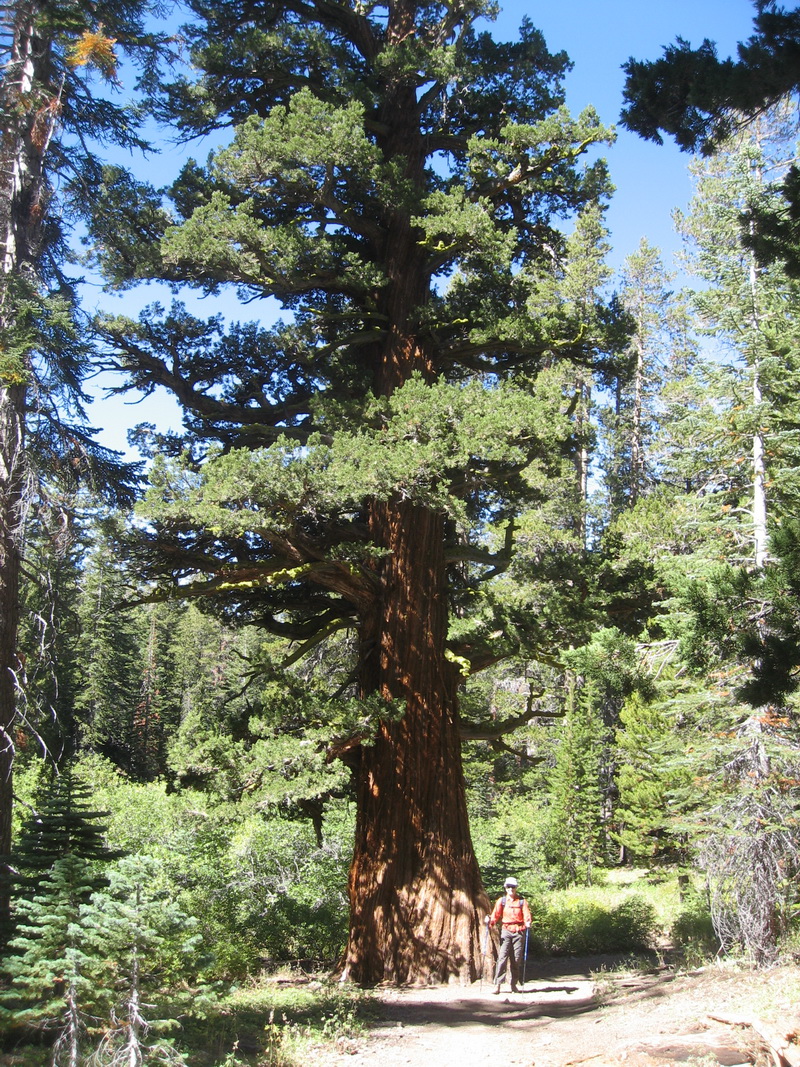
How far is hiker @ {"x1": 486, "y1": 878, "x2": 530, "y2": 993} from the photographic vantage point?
350 inches

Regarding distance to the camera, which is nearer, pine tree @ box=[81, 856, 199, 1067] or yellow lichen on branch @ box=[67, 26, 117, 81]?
pine tree @ box=[81, 856, 199, 1067]

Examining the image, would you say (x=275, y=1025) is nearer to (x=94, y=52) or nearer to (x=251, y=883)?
(x=251, y=883)

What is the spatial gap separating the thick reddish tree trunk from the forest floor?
413 millimetres

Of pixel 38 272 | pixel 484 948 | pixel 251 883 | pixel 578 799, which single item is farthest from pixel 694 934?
pixel 578 799

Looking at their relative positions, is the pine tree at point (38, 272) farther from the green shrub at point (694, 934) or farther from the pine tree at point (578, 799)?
the pine tree at point (578, 799)

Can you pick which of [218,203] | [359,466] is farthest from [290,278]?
[359,466]

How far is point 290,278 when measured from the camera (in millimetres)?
9461

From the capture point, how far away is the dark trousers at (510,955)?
8867 millimetres

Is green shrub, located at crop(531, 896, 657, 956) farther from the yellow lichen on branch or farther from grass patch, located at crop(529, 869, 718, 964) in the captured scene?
the yellow lichen on branch

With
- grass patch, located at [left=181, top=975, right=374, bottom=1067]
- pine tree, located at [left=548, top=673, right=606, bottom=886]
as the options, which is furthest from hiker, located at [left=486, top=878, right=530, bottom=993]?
pine tree, located at [left=548, top=673, right=606, bottom=886]

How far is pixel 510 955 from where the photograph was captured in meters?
9.02

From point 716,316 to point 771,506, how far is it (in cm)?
312

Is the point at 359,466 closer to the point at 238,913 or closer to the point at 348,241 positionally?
the point at 348,241

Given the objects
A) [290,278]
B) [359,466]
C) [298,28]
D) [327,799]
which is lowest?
[327,799]
